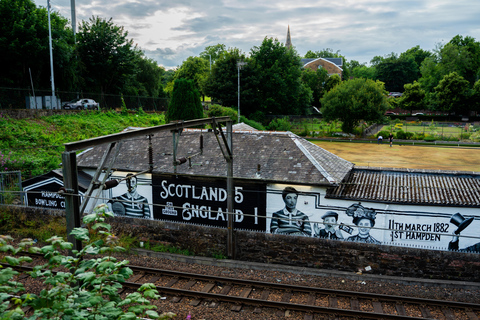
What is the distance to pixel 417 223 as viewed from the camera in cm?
1276

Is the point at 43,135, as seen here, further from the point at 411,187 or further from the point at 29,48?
the point at 411,187

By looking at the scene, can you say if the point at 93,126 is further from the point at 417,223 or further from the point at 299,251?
the point at 417,223

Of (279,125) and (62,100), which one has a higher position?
(62,100)

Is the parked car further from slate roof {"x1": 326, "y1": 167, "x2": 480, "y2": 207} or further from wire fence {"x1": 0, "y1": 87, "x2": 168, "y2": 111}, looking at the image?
slate roof {"x1": 326, "y1": 167, "x2": 480, "y2": 207}

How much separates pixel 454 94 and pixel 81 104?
5666 centimetres

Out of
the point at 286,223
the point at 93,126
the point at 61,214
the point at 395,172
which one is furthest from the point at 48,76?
the point at 395,172

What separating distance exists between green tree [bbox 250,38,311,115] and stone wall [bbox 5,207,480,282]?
36295mm

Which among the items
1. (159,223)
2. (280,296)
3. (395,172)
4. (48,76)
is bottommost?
(280,296)

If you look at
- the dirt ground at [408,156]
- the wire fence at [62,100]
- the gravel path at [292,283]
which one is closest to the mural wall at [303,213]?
the gravel path at [292,283]

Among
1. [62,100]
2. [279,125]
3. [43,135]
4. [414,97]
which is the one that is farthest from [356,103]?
[43,135]

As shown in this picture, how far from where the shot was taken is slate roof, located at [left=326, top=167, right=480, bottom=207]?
13.1 m

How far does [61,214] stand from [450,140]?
142ft

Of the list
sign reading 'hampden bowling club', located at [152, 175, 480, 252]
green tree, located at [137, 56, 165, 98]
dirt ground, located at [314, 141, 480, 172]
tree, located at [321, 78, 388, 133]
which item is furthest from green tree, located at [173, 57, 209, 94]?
sign reading 'hampden bowling club', located at [152, 175, 480, 252]

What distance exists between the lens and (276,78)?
159 ft
